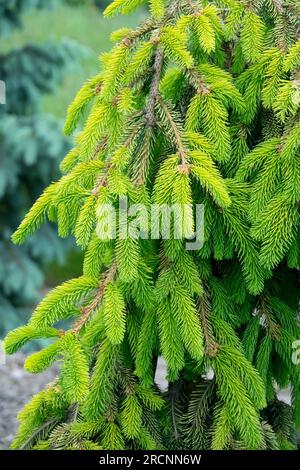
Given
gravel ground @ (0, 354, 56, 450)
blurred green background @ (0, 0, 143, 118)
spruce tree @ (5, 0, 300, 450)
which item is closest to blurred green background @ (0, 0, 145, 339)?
gravel ground @ (0, 354, 56, 450)

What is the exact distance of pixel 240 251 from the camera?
217 cm

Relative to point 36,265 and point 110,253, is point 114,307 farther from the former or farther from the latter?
point 36,265

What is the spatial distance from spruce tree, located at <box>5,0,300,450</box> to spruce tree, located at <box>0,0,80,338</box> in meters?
3.35

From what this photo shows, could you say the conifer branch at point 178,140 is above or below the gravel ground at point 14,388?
above

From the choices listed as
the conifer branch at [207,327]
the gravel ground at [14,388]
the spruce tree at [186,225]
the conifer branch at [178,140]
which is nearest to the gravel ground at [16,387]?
the gravel ground at [14,388]

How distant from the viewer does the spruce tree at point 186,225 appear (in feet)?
6.64

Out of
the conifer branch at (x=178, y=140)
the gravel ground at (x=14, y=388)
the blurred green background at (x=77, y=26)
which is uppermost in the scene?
the blurred green background at (x=77, y=26)

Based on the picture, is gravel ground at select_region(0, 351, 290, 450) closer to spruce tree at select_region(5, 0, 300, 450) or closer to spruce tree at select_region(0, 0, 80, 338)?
spruce tree at select_region(0, 0, 80, 338)

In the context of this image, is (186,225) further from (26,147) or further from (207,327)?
(26,147)

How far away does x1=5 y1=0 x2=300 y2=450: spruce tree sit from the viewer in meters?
2.02

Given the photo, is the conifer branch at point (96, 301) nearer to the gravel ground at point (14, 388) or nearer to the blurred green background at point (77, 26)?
the gravel ground at point (14, 388)

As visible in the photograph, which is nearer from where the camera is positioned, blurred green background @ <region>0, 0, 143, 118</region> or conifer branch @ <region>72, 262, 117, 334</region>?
conifer branch @ <region>72, 262, 117, 334</region>

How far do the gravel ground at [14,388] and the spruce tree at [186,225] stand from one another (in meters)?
1.94
